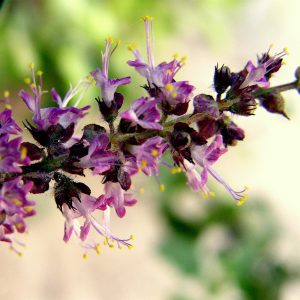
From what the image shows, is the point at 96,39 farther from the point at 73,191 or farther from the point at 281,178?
the point at 73,191

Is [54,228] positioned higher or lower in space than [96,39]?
lower

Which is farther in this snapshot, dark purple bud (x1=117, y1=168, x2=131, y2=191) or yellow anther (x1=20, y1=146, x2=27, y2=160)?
dark purple bud (x1=117, y1=168, x2=131, y2=191)

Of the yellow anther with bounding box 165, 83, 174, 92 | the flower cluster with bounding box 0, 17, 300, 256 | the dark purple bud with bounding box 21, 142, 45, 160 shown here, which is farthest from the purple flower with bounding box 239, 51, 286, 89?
the dark purple bud with bounding box 21, 142, 45, 160

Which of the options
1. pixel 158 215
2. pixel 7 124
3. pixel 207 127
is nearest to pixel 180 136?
pixel 207 127

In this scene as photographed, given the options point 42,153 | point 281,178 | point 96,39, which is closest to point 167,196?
point 96,39

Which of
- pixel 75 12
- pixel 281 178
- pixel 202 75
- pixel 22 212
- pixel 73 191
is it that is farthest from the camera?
pixel 202 75

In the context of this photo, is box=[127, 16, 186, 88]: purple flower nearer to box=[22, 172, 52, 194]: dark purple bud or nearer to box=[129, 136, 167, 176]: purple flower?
box=[129, 136, 167, 176]: purple flower

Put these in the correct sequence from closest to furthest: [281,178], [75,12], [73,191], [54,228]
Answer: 1. [73,191]
2. [75,12]
3. [54,228]
4. [281,178]
